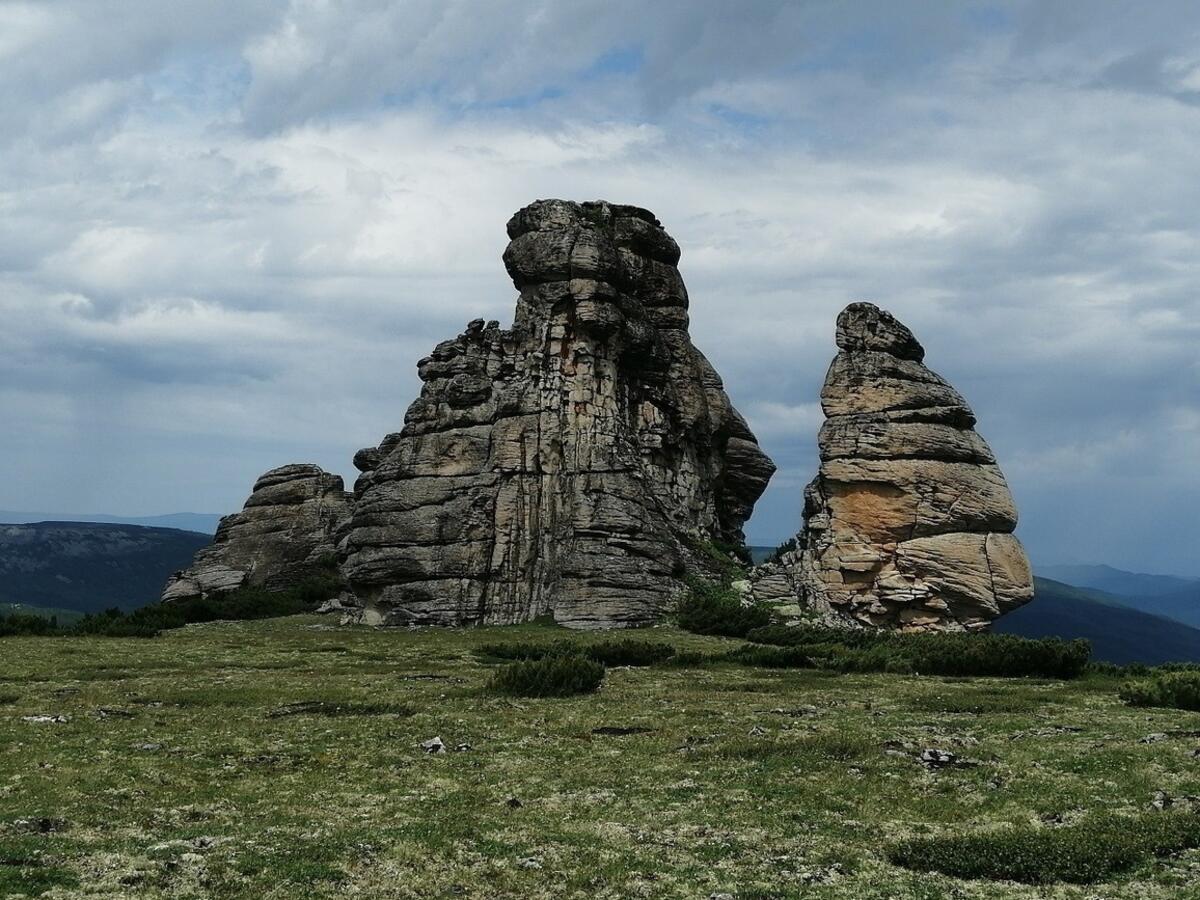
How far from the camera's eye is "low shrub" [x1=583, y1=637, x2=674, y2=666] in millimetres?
49062

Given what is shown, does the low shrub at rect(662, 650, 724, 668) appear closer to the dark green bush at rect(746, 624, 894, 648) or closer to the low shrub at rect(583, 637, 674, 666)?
the low shrub at rect(583, 637, 674, 666)

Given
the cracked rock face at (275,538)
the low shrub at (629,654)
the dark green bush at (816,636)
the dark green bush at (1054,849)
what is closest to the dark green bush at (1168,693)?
the dark green bush at (816,636)

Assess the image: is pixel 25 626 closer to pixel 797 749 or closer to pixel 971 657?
pixel 971 657

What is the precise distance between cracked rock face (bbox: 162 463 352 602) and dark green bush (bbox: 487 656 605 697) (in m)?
57.3

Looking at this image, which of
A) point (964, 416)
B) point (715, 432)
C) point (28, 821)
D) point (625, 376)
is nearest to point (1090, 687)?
point (964, 416)

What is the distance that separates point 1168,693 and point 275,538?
257ft

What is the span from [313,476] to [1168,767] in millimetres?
88068

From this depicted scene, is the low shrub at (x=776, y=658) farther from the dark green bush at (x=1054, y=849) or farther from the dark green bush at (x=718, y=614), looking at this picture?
the dark green bush at (x=1054, y=849)

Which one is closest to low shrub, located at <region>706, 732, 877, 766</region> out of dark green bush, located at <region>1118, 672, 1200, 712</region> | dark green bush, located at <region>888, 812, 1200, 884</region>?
dark green bush, located at <region>888, 812, 1200, 884</region>

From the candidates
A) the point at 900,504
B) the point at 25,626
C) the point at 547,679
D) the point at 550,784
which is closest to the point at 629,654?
the point at 547,679

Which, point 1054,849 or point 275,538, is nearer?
point 1054,849

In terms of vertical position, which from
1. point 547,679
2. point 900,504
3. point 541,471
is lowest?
point 547,679

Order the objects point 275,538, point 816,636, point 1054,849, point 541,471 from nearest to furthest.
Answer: point 1054,849 → point 816,636 → point 541,471 → point 275,538

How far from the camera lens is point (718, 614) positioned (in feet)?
211
